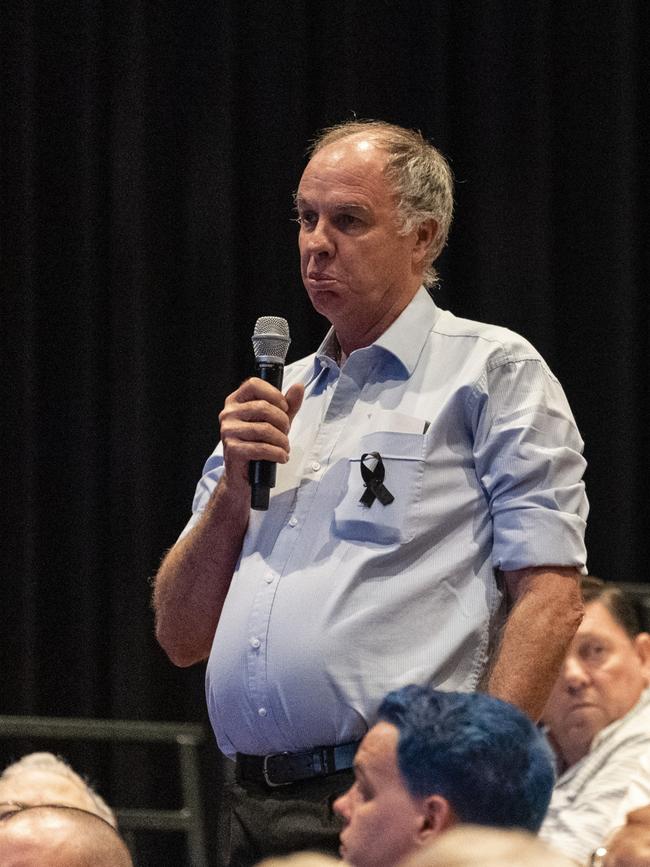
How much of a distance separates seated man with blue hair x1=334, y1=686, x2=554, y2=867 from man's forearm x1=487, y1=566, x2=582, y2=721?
9.8 inches

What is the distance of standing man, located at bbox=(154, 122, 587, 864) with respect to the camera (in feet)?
6.74

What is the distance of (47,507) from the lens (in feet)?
13.2

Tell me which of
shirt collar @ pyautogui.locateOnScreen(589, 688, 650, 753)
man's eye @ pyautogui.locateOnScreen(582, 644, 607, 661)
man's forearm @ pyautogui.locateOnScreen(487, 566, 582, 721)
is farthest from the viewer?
man's eye @ pyautogui.locateOnScreen(582, 644, 607, 661)

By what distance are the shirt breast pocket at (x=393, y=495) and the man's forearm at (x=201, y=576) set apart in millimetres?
187

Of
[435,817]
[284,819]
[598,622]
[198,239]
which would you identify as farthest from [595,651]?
[198,239]

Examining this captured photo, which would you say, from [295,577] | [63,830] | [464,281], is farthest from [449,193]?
[464,281]

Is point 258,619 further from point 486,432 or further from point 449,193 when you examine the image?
point 449,193

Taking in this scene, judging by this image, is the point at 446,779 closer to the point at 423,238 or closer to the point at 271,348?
the point at 271,348

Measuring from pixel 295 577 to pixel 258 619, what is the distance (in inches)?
3.2

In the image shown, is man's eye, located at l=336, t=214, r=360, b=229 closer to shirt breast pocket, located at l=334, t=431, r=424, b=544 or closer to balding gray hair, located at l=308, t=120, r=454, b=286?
balding gray hair, located at l=308, t=120, r=454, b=286

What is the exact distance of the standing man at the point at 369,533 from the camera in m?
2.05

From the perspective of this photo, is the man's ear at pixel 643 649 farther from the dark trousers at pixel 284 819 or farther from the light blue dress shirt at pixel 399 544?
the dark trousers at pixel 284 819

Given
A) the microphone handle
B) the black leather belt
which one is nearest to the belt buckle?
the black leather belt

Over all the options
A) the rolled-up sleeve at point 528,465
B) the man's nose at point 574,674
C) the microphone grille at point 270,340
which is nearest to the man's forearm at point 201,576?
the microphone grille at point 270,340
